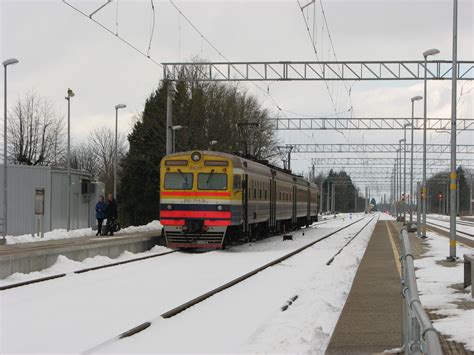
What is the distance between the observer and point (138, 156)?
55.2 metres

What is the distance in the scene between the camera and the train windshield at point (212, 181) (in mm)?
22422

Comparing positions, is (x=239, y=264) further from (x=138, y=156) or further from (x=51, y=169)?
(x=138, y=156)

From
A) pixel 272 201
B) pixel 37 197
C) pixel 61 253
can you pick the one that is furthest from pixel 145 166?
pixel 61 253

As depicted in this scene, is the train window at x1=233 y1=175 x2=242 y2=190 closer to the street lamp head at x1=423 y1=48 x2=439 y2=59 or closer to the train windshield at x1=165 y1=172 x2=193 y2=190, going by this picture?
the train windshield at x1=165 y1=172 x2=193 y2=190

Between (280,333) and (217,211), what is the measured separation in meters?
13.6

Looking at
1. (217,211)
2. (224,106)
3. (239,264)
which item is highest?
(224,106)

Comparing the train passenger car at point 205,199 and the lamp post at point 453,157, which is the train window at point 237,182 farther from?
the lamp post at point 453,157

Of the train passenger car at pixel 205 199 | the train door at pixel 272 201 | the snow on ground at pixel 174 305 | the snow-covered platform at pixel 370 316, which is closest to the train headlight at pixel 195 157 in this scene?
the train passenger car at pixel 205 199

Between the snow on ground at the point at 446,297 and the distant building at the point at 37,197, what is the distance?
18.4 m

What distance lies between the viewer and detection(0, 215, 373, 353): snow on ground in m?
8.14

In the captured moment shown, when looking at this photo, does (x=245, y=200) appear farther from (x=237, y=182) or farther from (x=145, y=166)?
(x=145, y=166)

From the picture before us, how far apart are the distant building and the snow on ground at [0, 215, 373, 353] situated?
49.1 feet

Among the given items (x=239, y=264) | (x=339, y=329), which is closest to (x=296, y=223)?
(x=239, y=264)

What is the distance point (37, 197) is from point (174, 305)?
19.9 m
